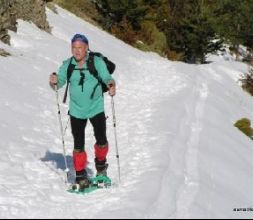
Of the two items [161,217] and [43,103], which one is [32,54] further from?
[161,217]

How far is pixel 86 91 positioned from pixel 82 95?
0.27 ft

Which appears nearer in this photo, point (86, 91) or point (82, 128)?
point (86, 91)

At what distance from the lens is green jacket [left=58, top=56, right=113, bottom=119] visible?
726cm

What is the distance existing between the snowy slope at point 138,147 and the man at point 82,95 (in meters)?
0.60

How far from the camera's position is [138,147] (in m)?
10.3

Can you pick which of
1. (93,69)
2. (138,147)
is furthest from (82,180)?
(138,147)

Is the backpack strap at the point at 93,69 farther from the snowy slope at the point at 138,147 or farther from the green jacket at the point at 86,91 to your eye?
the snowy slope at the point at 138,147

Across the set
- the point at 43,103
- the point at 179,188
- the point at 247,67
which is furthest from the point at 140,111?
the point at 247,67

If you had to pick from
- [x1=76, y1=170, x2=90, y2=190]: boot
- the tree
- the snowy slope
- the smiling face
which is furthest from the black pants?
the tree

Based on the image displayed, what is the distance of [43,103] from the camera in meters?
13.5

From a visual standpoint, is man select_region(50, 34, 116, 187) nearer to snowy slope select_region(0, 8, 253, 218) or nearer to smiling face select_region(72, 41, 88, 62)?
smiling face select_region(72, 41, 88, 62)

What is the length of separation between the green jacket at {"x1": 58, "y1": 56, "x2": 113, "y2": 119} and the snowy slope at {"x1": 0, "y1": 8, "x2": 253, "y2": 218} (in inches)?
45.7

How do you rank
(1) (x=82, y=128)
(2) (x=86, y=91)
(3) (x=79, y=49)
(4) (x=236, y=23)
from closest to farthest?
(3) (x=79, y=49) < (2) (x=86, y=91) < (1) (x=82, y=128) < (4) (x=236, y=23)

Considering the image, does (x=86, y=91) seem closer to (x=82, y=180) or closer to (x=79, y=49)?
(x=79, y=49)
